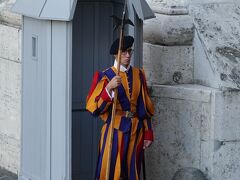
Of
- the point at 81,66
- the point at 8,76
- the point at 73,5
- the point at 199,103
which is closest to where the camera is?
the point at 73,5

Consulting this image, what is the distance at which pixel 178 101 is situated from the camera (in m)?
8.29

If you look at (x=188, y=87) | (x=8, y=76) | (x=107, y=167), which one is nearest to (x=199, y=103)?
(x=188, y=87)

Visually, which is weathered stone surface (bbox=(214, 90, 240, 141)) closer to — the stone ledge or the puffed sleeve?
the stone ledge

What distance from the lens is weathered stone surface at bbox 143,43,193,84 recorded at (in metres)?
8.48

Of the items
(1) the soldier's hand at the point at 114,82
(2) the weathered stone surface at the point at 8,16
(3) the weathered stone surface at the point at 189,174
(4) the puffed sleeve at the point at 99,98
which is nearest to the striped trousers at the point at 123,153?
(4) the puffed sleeve at the point at 99,98

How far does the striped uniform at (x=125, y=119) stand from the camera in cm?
761

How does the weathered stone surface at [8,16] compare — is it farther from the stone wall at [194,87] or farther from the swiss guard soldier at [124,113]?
the swiss guard soldier at [124,113]

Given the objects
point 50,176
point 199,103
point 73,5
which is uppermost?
point 73,5

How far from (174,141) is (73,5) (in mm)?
1521

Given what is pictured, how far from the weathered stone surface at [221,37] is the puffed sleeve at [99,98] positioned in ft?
3.30

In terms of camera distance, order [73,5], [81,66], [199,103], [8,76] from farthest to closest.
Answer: [8,76] → [81,66] → [199,103] → [73,5]

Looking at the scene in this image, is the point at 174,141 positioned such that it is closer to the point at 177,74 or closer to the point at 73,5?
the point at 177,74

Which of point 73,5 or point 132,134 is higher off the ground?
point 73,5

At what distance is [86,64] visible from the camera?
8844 mm
